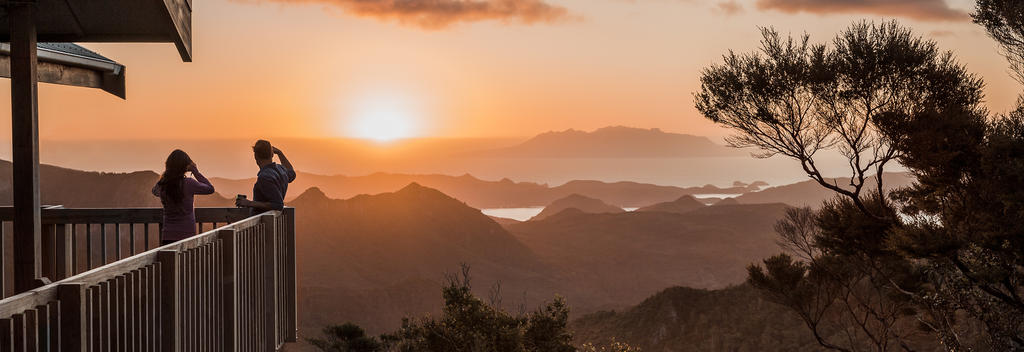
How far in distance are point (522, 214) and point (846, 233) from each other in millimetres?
146004

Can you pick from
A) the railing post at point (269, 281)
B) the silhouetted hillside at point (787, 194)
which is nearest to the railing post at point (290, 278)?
the railing post at point (269, 281)

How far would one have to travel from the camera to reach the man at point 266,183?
700 centimetres

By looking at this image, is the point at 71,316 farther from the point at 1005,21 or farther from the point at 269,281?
the point at 1005,21

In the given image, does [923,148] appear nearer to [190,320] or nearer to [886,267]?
[886,267]

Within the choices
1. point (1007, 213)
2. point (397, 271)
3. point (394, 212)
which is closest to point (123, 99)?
point (1007, 213)

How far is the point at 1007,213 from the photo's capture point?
1544 centimetres

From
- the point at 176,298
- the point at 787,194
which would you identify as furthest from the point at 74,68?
the point at 787,194

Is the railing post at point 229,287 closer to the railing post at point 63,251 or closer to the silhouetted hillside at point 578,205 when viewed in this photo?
the railing post at point 63,251

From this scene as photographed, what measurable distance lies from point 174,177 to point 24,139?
3.86 ft

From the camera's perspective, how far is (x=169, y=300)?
14.5 feet

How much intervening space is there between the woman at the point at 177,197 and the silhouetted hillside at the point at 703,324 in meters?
30.6

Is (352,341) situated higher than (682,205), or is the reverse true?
(352,341)

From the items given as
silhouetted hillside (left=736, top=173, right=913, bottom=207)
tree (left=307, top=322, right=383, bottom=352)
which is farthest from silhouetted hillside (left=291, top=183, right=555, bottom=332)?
silhouetted hillside (left=736, top=173, right=913, bottom=207)

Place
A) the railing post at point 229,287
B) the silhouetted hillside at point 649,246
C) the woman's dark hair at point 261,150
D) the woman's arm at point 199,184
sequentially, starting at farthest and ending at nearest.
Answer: the silhouetted hillside at point 649,246 < the woman's dark hair at point 261,150 < the woman's arm at point 199,184 < the railing post at point 229,287
